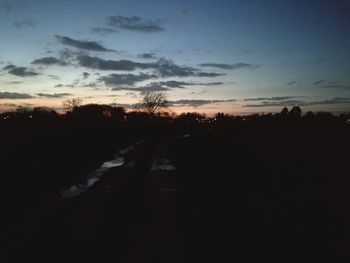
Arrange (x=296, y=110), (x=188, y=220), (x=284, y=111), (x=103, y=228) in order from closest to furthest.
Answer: (x=103, y=228) → (x=188, y=220) → (x=296, y=110) → (x=284, y=111)

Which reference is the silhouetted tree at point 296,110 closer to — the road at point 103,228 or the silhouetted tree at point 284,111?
the silhouetted tree at point 284,111

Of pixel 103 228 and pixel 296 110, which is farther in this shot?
pixel 296 110

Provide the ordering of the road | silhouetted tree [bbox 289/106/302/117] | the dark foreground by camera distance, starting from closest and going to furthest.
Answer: the road, the dark foreground, silhouetted tree [bbox 289/106/302/117]

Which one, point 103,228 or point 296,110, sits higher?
point 296,110

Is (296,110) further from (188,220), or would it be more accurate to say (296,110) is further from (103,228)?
(103,228)

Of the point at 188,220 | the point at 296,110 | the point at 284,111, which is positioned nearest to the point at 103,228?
the point at 188,220

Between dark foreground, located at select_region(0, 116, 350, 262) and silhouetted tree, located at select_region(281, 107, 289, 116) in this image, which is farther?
silhouetted tree, located at select_region(281, 107, 289, 116)

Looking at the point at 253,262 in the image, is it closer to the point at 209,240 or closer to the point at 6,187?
the point at 209,240

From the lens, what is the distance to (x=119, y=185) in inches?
613

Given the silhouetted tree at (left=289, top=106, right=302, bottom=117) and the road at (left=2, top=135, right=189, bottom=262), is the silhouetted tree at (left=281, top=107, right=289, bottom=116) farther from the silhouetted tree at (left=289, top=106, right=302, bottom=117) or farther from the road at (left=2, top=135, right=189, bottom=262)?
the road at (left=2, top=135, right=189, bottom=262)

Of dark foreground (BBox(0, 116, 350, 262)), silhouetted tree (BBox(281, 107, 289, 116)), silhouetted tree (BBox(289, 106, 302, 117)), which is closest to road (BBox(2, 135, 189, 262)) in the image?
dark foreground (BBox(0, 116, 350, 262))

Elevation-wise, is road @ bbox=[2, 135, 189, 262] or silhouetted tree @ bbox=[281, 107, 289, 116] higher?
silhouetted tree @ bbox=[281, 107, 289, 116]

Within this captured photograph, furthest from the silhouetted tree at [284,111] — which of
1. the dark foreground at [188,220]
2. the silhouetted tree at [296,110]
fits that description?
the dark foreground at [188,220]

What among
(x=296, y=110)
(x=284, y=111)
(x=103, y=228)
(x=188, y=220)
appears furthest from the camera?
(x=284, y=111)
